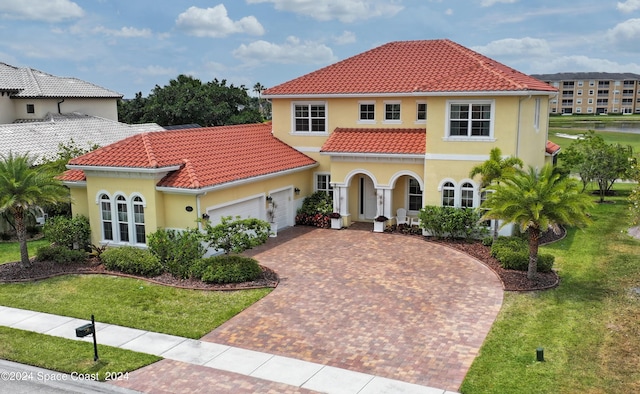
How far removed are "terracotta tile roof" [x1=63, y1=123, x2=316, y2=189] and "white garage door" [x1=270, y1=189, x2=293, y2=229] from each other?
4.01 ft

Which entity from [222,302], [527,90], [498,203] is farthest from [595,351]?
[527,90]

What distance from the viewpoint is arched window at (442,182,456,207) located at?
925 inches

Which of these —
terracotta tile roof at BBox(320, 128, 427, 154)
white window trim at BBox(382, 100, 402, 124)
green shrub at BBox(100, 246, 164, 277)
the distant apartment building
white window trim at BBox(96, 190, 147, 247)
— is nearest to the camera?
green shrub at BBox(100, 246, 164, 277)

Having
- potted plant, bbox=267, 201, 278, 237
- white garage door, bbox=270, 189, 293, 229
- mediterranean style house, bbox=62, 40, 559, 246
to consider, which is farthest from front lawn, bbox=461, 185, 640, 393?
white garage door, bbox=270, 189, 293, 229

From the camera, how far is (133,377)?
1199cm

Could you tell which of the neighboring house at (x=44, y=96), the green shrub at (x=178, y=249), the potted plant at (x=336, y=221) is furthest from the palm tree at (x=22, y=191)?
the neighboring house at (x=44, y=96)

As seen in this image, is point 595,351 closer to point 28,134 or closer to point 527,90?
point 527,90

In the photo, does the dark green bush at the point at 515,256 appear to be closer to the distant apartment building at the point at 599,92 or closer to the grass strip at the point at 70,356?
the grass strip at the point at 70,356

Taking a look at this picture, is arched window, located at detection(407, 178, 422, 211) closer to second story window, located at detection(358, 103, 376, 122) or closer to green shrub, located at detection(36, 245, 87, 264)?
second story window, located at detection(358, 103, 376, 122)

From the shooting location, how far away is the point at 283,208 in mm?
25750

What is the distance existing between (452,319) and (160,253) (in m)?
9.88

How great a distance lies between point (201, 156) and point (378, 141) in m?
8.03

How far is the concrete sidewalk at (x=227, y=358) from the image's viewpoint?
1151cm

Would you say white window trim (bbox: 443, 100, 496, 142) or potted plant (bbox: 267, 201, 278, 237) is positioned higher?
white window trim (bbox: 443, 100, 496, 142)
